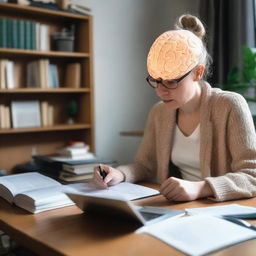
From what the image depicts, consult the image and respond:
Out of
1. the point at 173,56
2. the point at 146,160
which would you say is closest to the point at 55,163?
the point at 146,160

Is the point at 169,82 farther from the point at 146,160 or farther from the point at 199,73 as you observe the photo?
the point at 146,160

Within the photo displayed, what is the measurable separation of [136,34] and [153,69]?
7.33 ft

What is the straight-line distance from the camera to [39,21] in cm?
286

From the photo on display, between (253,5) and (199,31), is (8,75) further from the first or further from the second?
(253,5)

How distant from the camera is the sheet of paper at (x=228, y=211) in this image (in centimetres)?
95

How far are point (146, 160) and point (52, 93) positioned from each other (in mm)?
1551

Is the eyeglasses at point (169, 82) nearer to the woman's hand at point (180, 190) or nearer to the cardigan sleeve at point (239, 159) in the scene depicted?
the cardigan sleeve at point (239, 159)

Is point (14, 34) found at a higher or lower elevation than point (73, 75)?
higher

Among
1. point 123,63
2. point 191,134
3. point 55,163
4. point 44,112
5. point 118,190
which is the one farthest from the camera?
point 123,63

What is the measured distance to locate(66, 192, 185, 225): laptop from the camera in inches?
33.4

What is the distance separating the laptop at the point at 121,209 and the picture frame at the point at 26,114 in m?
1.84

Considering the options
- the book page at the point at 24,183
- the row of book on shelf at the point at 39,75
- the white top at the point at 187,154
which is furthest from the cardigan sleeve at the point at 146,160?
the row of book on shelf at the point at 39,75

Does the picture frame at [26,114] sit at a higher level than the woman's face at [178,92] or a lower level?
lower

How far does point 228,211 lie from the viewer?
98cm
